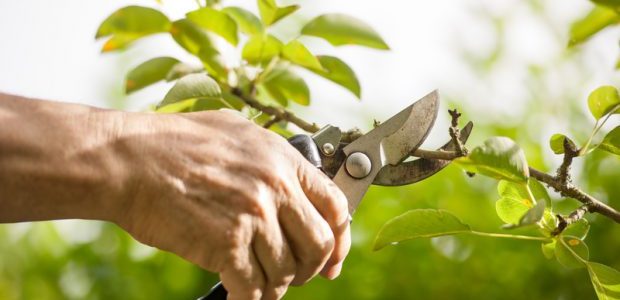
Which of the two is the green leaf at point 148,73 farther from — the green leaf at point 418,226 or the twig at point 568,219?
the twig at point 568,219

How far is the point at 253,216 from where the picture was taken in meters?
0.77

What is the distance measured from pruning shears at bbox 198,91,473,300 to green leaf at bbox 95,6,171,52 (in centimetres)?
31

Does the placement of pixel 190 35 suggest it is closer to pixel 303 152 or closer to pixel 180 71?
pixel 180 71

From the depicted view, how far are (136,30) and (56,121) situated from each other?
392mm

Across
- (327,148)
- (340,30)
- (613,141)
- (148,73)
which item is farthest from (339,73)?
(613,141)

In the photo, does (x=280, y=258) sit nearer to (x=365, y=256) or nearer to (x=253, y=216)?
(x=253, y=216)

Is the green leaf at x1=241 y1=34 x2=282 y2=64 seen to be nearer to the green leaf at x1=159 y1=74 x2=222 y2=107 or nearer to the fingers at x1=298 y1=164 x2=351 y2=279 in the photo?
the green leaf at x1=159 y1=74 x2=222 y2=107

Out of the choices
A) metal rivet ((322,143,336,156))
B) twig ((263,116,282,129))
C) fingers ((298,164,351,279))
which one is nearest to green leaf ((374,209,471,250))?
fingers ((298,164,351,279))

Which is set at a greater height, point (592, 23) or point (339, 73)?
point (592, 23)

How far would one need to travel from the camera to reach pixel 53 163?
2.32 ft

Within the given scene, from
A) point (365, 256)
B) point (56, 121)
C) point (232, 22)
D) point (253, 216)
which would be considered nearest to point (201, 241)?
point (253, 216)

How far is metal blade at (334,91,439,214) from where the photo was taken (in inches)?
36.5

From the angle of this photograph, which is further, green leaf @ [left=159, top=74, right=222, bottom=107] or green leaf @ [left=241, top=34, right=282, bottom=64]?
green leaf @ [left=241, top=34, right=282, bottom=64]

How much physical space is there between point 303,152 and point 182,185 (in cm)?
18
